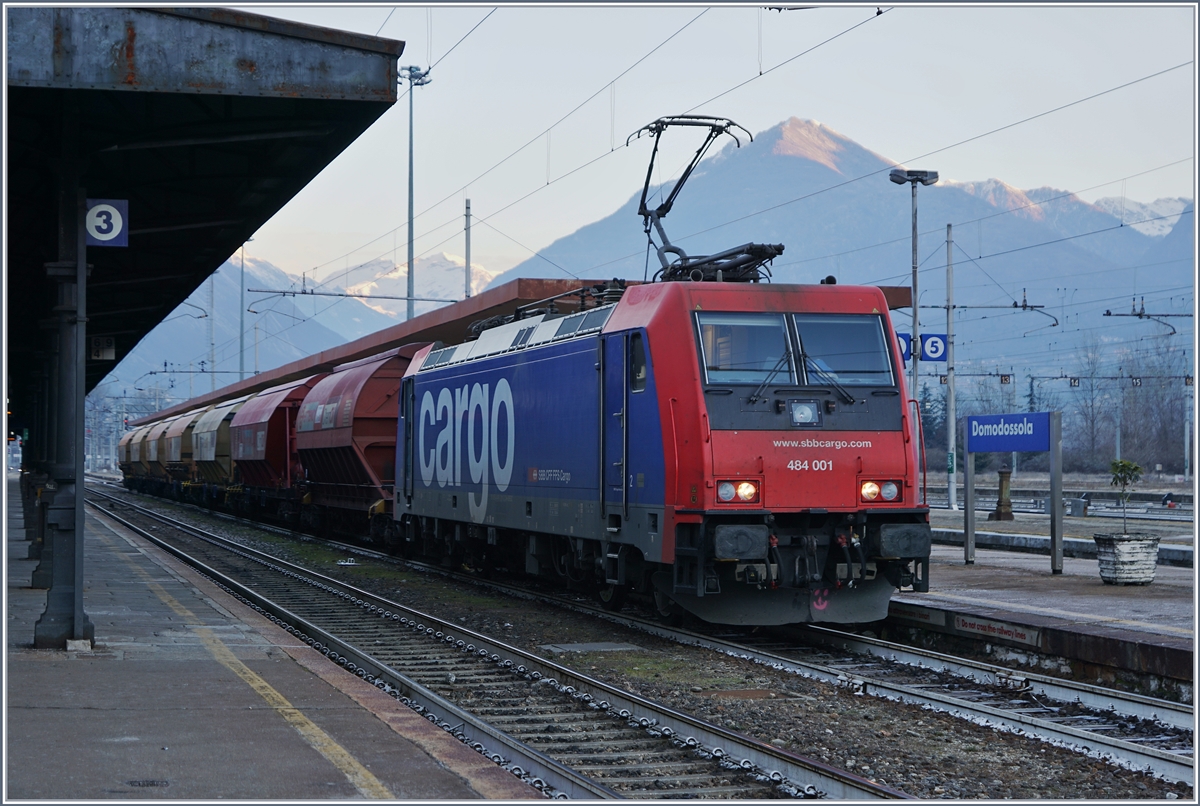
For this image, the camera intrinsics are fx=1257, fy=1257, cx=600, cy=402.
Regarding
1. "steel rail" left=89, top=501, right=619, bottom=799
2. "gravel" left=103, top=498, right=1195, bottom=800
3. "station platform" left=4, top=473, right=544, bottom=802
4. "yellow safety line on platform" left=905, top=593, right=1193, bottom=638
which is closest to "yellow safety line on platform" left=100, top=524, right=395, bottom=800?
"station platform" left=4, top=473, right=544, bottom=802

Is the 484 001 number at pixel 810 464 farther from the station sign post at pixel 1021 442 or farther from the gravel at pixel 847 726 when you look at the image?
the station sign post at pixel 1021 442

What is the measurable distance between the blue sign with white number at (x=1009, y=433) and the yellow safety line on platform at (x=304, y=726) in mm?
10926

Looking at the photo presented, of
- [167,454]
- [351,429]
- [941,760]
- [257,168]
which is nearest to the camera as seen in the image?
[941,760]

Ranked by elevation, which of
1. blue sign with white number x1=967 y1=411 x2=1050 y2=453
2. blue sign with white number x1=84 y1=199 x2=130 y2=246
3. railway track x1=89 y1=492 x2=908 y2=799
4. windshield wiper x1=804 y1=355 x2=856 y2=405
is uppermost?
blue sign with white number x1=84 y1=199 x2=130 y2=246

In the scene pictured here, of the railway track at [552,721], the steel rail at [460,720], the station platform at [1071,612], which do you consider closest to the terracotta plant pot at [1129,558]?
the station platform at [1071,612]

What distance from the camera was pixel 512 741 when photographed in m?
7.40

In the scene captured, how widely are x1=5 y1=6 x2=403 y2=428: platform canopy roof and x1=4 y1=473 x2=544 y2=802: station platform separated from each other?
13.7 ft

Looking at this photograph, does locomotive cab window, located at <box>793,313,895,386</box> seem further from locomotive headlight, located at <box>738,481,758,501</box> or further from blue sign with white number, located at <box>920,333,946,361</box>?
blue sign with white number, located at <box>920,333,946,361</box>

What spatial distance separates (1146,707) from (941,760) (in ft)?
6.92

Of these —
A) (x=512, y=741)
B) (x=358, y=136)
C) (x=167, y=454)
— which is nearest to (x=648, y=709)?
(x=512, y=741)

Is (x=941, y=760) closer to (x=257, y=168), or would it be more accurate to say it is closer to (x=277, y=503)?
(x=257, y=168)

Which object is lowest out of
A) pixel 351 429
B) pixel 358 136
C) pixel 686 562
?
pixel 686 562

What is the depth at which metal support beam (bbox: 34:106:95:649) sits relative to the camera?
10.6m

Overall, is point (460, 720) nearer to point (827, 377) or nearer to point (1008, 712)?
point (1008, 712)
